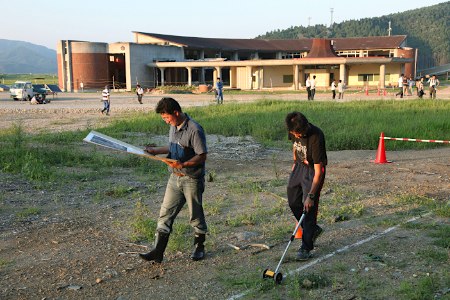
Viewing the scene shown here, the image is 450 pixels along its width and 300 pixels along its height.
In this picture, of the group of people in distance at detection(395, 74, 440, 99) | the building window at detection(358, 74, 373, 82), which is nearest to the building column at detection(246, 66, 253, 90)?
the building window at detection(358, 74, 373, 82)

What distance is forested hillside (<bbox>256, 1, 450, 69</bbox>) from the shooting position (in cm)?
12193

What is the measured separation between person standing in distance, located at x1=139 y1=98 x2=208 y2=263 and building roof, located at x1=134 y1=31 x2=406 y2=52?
193ft

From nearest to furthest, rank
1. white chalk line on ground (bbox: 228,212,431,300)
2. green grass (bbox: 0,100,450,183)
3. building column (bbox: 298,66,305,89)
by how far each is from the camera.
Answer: white chalk line on ground (bbox: 228,212,431,300), green grass (bbox: 0,100,450,183), building column (bbox: 298,66,305,89)

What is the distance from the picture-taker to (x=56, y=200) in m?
8.07

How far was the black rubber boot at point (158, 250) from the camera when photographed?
17.1 ft

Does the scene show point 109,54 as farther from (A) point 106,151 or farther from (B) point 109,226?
(B) point 109,226

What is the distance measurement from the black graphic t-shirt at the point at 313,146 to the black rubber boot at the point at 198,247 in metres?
1.41

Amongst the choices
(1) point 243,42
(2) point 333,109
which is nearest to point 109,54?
(1) point 243,42

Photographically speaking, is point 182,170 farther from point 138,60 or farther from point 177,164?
point 138,60

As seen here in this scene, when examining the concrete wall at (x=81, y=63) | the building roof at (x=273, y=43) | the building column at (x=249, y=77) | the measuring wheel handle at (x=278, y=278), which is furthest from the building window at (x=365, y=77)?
the measuring wheel handle at (x=278, y=278)

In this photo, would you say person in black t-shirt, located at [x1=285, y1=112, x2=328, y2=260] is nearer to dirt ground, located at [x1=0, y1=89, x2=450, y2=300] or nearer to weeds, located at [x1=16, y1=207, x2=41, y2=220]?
dirt ground, located at [x1=0, y1=89, x2=450, y2=300]

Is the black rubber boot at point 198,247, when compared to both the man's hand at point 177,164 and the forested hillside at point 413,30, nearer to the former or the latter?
the man's hand at point 177,164

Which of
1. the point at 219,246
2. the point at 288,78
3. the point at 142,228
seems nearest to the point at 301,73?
the point at 288,78

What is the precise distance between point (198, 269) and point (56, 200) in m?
3.80
